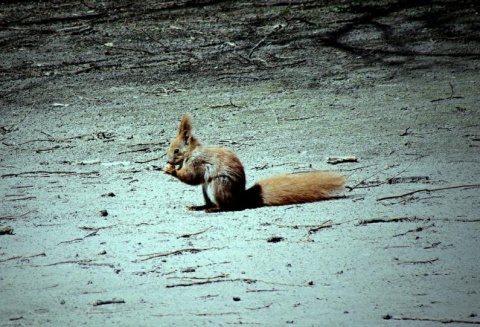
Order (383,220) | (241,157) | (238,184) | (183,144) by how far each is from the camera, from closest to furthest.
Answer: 1. (383,220)
2. (238,184)
3. (183,144)
4. (241,157)

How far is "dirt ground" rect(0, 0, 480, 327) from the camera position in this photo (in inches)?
156

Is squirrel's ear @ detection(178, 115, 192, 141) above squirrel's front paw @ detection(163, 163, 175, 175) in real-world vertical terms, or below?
above

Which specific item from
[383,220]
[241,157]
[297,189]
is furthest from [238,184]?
[241,157]

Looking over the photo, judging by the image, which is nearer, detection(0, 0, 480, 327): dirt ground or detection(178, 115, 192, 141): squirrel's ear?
detection(0, 0, 480, 327): dirt ground

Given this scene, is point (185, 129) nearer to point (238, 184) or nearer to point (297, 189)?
point (238, 184)

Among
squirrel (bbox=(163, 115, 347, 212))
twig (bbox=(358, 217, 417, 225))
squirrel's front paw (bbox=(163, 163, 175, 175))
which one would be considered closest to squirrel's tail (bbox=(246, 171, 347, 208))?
squirrel (bbox=(163, 115, 347, 212))

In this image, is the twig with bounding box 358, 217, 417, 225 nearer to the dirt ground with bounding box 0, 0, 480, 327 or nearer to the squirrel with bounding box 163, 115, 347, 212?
the dirt ground with bounding box 0, 0, 480, 327

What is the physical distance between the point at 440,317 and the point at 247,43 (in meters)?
7.53

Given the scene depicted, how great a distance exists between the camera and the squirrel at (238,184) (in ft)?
18.0

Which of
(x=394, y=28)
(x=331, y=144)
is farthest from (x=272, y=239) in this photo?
(x=394, y=28)

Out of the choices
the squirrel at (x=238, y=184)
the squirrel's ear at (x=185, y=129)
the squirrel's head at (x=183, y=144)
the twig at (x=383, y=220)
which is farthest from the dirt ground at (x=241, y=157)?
the squirrel's ear at (x=185, y=129)

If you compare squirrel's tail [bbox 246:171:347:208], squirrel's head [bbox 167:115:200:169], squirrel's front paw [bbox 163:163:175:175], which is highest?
squirrel's head [bbox 167:115:200:169]

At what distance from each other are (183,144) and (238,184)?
0.67 meters

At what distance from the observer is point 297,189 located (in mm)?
5516
